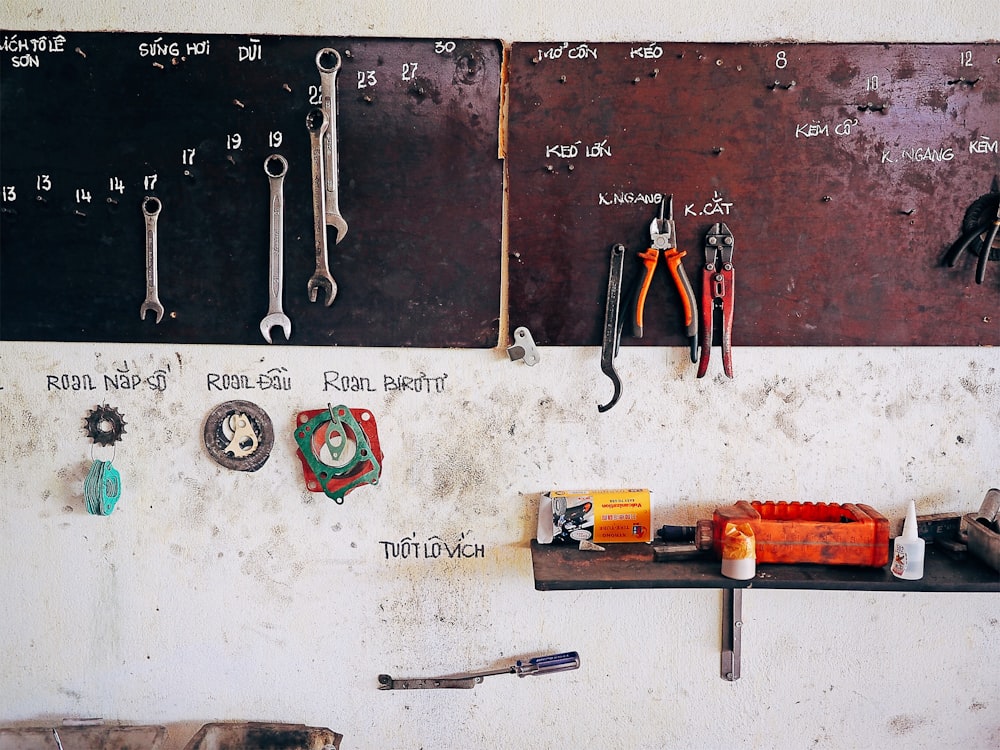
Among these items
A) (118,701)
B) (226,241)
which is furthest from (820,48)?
(118,701)

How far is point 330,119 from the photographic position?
1.38 meters

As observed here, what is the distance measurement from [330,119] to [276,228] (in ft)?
0.77

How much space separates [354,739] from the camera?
4.99 ft

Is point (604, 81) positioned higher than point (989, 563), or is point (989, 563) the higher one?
point (604, 81)

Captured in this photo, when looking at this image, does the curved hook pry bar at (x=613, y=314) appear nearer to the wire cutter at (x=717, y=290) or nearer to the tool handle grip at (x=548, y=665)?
the wire cutter at (x=717, y=290)

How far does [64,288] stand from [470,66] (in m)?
0.92

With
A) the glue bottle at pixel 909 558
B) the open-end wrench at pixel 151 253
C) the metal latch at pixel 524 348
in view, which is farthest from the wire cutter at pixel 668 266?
the open-end wrench at pixel 151 253

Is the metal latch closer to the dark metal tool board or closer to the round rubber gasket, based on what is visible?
the dark metal tool board

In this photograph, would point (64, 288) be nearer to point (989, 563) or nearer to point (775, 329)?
point (775, 329)

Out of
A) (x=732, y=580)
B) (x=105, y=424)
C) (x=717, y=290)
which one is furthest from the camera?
(x=105, y=424)

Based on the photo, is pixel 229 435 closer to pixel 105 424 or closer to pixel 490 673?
pixel 105 424

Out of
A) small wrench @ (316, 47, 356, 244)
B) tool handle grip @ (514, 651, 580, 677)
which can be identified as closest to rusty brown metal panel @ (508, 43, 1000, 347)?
small wrench @ (316, 47, 356, 244)

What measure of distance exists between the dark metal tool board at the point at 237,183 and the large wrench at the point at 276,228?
0.02 metres

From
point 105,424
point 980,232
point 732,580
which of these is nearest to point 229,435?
point 105,424
